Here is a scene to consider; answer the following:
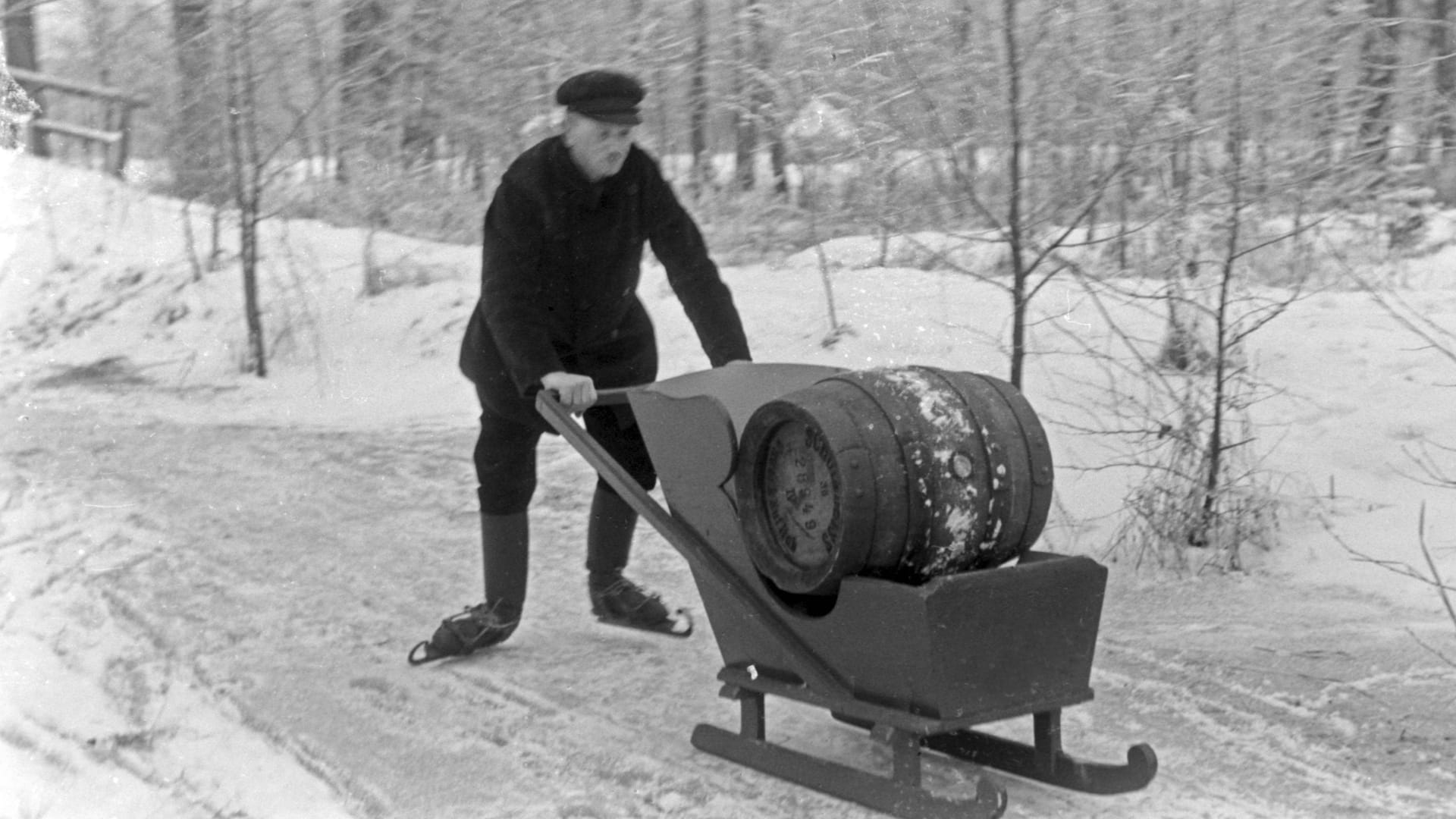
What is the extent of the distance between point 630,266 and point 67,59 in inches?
252

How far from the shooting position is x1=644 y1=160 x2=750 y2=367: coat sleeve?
4586 mm

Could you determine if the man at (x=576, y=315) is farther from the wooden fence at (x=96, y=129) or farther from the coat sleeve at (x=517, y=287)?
the wooden fence at (x=96, y=129)

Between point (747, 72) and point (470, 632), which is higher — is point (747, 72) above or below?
above

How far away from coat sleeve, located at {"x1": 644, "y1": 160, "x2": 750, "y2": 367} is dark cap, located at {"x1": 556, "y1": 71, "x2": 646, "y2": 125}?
1.25ft

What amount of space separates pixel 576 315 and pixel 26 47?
5.15 m

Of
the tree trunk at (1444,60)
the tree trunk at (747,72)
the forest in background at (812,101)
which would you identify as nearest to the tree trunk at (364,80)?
the forest in background at (812,101)

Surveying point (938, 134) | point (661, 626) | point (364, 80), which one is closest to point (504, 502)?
point (661, 626)

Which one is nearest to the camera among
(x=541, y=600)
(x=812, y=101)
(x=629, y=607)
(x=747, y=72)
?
(x=629, y=607)

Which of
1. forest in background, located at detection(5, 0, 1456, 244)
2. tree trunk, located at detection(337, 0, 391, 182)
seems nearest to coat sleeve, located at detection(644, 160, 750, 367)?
forest in background, located at detection(5, 0, 1456, 244)

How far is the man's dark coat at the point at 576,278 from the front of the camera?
4395 mm

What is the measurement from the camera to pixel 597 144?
4316mm

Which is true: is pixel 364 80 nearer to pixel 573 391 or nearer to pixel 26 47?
pixel 26 47

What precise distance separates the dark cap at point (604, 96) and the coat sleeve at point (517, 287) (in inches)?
13.0

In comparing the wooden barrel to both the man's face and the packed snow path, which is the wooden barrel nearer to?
the packed snow path
